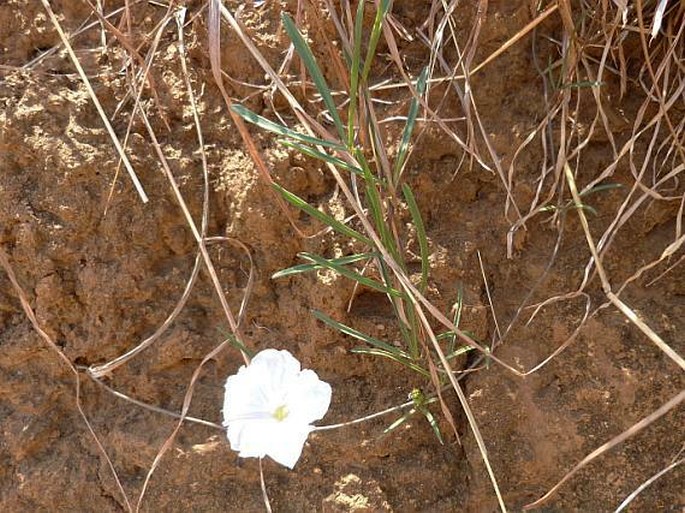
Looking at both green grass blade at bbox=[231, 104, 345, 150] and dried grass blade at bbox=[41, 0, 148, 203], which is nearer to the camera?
green grass blade at bbox=[231, 104, 345, 150]

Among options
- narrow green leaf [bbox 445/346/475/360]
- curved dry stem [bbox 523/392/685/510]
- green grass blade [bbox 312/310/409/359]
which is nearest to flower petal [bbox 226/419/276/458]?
green grass blade [bbox 312/310/409/359]

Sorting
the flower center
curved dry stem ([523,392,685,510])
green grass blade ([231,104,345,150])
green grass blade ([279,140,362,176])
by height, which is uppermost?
green grass blade ([231,104,345,150])

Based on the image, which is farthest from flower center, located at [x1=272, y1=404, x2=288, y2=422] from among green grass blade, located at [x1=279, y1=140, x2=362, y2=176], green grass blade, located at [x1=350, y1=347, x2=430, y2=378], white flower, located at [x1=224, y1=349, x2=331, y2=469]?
green grass blade, located at [x1=279, y1=140, x2=362, y2=176]

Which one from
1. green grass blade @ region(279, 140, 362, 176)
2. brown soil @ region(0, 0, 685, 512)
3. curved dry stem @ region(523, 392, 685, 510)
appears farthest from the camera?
brown soil @ region(0, 0, 685, 512)

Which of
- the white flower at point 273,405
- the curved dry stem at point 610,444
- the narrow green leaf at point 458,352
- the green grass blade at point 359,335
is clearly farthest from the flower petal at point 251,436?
the curved dry stem at point 610,444

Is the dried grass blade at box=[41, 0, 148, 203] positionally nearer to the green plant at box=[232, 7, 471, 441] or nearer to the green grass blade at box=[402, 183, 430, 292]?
the green plant at box=[232, 7, 471, 441]

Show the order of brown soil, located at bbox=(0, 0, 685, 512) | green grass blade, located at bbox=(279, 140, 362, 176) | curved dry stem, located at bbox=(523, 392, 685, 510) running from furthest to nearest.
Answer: brown soil, located at bbox=(0, 0, 685, 512)
green grass blade, located at bbox=(279, 140, 362, 176)
curved dry stem, located at bbox=(523, 392, 685, 510)

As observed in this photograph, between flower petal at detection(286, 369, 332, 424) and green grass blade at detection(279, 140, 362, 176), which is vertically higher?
green grass blade at detection(279, 140, 362, 176)

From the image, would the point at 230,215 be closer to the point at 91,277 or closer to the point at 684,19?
the point at 91,277

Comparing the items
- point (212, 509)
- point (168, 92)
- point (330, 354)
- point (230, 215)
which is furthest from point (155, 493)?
point (168, 92)

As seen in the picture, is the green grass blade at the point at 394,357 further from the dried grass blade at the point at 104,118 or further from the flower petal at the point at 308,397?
the dried grass blade at the point at 104,118
